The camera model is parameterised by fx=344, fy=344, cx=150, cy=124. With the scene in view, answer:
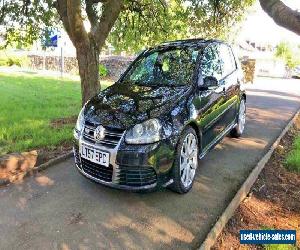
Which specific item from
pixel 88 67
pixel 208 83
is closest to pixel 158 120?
pixel 208 83

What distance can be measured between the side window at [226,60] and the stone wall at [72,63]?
46.2 feet

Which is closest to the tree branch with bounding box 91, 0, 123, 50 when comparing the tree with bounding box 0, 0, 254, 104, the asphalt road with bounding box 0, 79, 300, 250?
the tree with bounding box 0, 0, 254, 104

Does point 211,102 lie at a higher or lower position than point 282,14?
lower

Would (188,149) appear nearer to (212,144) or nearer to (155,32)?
(212,144)

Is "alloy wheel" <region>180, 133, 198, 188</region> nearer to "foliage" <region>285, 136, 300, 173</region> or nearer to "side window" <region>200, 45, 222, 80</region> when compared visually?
"side window" <region>200, 45, 222, 80</region>

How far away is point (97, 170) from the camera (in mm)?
4133

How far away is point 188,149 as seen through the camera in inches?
171

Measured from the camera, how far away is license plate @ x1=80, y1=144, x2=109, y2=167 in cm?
395

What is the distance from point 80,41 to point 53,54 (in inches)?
776

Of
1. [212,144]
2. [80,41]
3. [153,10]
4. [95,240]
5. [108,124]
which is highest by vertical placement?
[153,10]

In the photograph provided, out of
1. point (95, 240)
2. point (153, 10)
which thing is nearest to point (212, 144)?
point (95, 240)

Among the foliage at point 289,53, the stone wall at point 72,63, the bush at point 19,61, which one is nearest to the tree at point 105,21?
the stone wall at point 72,63

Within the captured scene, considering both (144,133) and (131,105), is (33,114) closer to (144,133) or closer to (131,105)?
(131,105)

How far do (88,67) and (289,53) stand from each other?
45.5 meters
